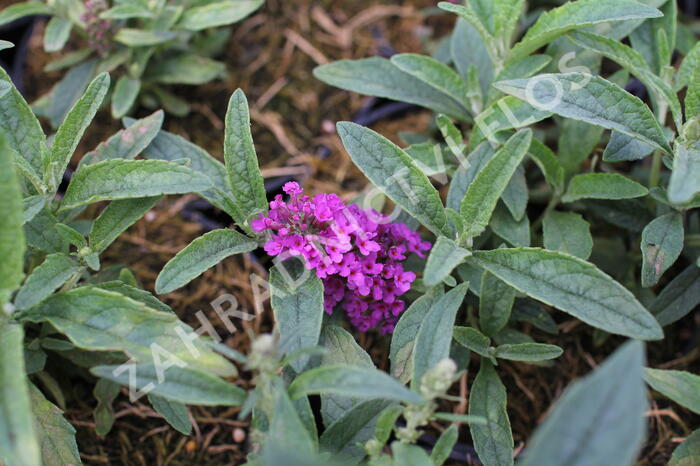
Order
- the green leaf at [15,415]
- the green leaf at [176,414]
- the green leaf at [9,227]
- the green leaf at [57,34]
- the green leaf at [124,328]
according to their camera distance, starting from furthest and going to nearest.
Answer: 1. the green leaf at [57,34]
2. the green leaf at [176,414]
3. the green leaf at [124,328]
4. the green leaf at [9,227]
5. the green leaf at [15,415]

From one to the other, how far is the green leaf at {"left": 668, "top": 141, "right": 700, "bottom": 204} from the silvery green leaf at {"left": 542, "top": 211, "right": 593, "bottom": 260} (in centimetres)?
34

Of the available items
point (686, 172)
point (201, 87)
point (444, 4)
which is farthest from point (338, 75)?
point (686, 172)

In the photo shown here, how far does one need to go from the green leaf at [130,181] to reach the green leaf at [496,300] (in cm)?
71

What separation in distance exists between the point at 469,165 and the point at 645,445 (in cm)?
93

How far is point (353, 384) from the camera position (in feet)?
4.28

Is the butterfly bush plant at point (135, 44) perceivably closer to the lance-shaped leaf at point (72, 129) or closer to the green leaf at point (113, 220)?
the lance-shaped leaf at point (72, 129)

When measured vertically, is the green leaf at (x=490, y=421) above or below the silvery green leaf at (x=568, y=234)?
below

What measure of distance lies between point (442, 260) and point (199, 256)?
20.8 inches

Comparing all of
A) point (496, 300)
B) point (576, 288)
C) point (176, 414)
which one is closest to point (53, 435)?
point (176, 414)

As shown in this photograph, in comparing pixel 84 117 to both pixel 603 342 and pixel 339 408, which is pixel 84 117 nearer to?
pixel 339 408

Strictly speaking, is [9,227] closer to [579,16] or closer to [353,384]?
[353,384]

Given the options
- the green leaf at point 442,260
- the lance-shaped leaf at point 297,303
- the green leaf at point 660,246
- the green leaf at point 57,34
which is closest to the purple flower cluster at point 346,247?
the lance-shaped leaf at point 297,303

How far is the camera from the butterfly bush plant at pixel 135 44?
90.4 inches

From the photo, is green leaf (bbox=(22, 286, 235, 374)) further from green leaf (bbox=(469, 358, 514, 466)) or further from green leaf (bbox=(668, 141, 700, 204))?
green leaf (bbox=(668, 141, 700, 204))
